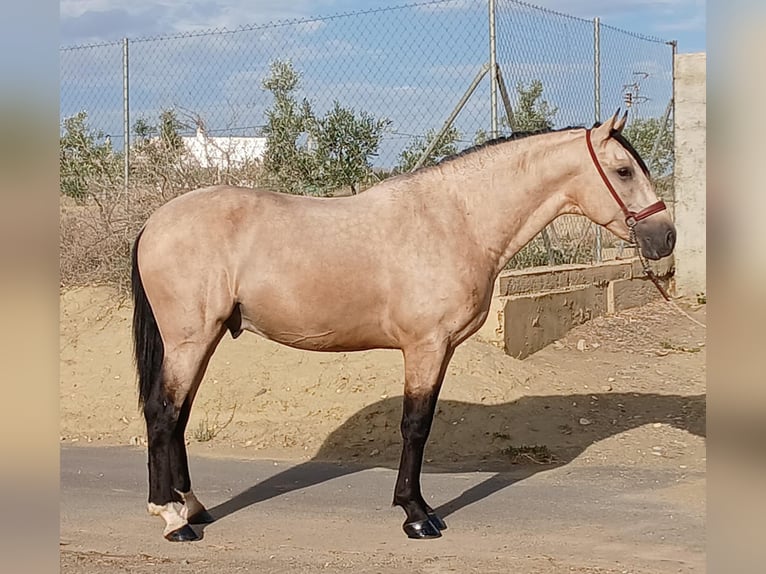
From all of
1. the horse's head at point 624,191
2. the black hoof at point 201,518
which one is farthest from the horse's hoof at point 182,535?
the horse's head at point 624,191

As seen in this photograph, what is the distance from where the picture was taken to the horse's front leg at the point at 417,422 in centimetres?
510

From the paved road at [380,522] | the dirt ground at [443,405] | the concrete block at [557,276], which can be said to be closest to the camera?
the paved road at [380,522]

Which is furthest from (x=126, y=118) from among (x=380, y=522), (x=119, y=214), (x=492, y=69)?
(x=380, y=522)

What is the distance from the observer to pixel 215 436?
7980mm

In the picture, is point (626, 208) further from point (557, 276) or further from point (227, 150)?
point (227, 150)

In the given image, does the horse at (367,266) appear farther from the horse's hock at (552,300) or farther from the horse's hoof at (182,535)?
the horse's hock at (552,300)

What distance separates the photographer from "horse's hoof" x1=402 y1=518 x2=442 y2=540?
16.6ft

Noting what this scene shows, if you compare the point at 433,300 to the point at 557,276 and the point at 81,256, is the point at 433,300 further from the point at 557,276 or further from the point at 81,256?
the point at 81,256

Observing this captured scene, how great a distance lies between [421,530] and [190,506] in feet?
4.32

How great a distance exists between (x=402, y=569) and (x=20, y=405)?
369 centimetres

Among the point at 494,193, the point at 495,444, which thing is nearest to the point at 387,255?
the point at 494,193

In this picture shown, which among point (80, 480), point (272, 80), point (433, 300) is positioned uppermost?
point (272, 80)

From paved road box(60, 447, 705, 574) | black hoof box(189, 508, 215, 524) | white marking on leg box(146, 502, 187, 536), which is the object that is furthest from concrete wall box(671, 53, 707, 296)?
white marking on leg box(146, 502, 187, 536)

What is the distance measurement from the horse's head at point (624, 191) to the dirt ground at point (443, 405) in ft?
5.69
